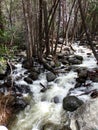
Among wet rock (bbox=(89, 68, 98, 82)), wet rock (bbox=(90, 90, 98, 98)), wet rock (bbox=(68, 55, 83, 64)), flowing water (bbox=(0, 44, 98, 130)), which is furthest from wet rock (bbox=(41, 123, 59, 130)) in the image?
wet rock (bbox=(68, 55, 83, 64))

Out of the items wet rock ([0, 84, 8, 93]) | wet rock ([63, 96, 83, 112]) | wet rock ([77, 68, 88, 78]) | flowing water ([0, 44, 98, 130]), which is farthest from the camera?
wet rock ([77, 68, 88, 78])

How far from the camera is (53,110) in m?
6.75

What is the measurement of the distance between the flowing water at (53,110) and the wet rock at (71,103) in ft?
0.40

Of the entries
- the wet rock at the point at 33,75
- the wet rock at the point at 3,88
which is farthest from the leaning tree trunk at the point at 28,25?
the wet rock at the point at 3,88

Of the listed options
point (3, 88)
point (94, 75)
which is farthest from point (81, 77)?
point (3, 88)

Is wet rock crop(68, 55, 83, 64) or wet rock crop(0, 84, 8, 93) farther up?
wet rock crop(0, 84, 8, 93)

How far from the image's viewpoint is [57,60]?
34.3 feet

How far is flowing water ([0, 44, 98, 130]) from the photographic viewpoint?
18.2ft

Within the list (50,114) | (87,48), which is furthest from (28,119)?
(87,48)

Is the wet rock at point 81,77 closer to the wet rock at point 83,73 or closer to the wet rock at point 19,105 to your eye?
the wet rock at point 83,73

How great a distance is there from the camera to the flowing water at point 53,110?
5547mm

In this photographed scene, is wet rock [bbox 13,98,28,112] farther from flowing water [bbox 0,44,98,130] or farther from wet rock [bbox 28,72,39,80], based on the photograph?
wet rock [bbox 28,72,39,80]

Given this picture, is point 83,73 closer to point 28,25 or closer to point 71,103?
point 71,103

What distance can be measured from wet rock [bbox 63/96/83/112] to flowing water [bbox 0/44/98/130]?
122 mm
